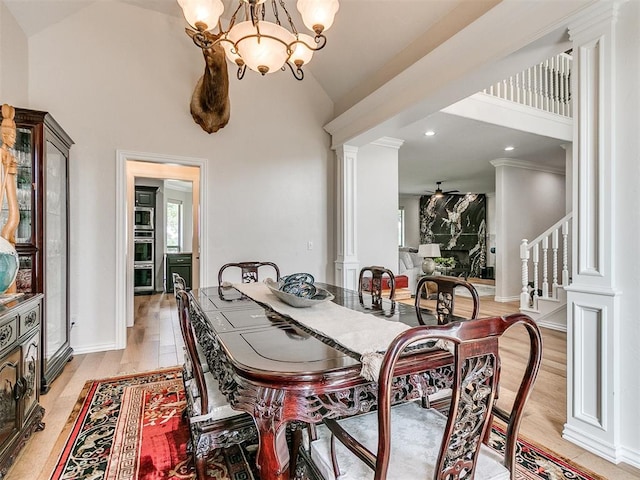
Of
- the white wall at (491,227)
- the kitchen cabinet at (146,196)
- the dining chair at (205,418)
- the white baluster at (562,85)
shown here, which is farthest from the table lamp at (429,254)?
the dining chair at (205,418)

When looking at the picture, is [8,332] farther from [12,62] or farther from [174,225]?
[174,225]

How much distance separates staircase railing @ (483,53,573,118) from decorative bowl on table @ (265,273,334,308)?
3830 millimetres

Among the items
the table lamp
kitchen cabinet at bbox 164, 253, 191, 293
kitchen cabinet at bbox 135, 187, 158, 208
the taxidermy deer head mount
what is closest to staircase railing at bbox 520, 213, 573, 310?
the table lamp

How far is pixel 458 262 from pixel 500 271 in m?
4.55

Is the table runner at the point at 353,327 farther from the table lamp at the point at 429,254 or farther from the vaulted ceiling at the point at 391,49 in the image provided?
the table lamp at the point at 429,254

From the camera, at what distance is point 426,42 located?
2947 mm

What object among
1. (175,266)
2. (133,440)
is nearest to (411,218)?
(175,266)

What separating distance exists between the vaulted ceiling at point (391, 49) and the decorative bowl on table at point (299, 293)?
88.9 inches

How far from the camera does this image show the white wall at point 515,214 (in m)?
6.38

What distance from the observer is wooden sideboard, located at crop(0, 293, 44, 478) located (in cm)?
161

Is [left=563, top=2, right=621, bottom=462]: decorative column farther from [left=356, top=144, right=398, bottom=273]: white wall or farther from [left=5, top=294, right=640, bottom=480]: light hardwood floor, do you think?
[left=356, top=144, right=398, bottom=273]: white wall

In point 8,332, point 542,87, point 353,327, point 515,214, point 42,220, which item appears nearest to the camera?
point 353,327

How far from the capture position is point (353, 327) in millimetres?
1535

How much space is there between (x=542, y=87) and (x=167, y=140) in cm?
516
